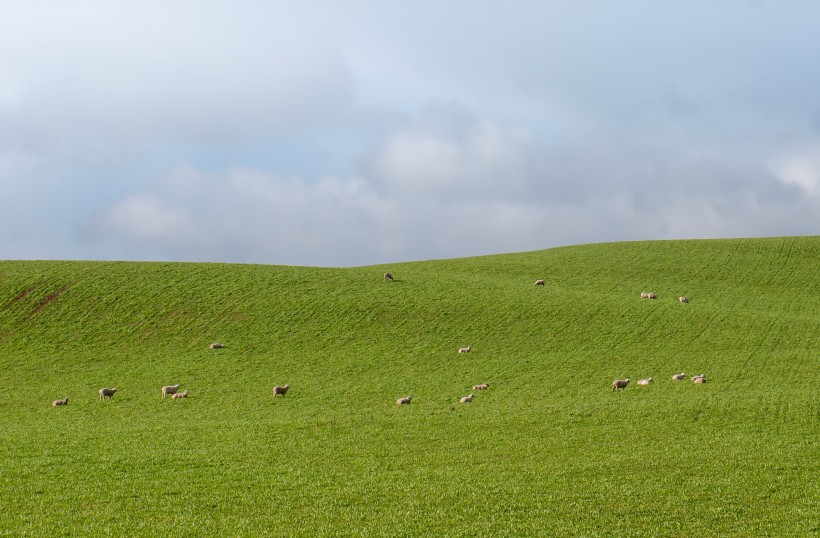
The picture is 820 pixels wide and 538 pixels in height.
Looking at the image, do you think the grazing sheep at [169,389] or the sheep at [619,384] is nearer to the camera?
the sheep at [619,384]

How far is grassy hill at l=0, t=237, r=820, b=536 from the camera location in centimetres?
1889

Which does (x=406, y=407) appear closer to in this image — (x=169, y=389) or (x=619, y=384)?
(x=619, y=384)

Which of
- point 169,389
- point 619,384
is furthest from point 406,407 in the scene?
point 169,389

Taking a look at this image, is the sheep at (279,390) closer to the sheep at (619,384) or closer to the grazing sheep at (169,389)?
the grazing sheep at (169,389)

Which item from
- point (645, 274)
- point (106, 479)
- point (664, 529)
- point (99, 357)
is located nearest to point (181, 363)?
point (99, 357)

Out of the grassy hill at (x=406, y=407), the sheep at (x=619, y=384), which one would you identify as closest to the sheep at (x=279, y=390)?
the grassy hill at (x=406, y=407)

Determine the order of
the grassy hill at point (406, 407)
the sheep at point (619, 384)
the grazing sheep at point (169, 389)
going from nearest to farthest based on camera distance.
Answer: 1. the grassy hill at point (406, 407)
2. the sheep at point (619, 384)
3. the grazing sheep at point (169, 389)

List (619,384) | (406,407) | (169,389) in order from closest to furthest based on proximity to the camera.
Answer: (406,407), (619,384), (169,389)

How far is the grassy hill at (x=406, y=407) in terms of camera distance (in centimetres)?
1889

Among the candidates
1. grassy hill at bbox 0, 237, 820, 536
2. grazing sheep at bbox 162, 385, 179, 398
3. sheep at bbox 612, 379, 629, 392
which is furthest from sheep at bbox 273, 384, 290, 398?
sheep at bbox 612, 379, 629, 392

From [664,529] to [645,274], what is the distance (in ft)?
217

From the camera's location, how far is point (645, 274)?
80.4m

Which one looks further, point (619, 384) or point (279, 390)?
point (279, 390)

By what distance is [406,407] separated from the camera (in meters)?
34.1
